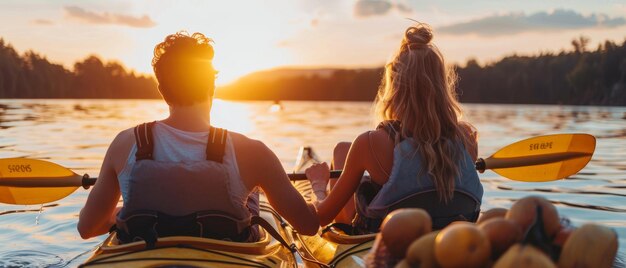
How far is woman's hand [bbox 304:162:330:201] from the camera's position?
478 cm

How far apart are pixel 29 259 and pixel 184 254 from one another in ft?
10.2

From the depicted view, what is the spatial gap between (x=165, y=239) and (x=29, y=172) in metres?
2.67

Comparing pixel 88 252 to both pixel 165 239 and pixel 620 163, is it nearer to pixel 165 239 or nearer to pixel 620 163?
pixel 165 239

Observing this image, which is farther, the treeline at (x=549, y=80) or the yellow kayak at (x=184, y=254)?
the treeline at (x=549, y=80)

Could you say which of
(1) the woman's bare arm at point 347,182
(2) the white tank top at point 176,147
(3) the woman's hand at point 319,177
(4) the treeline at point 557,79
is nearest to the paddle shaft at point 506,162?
(3) the woman's hand at point 319,177

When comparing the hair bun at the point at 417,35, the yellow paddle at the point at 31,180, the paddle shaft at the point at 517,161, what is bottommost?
the yellow paddle at the point at 31,180

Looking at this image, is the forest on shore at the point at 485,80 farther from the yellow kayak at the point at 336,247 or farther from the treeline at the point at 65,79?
the yellow kayak at the point at 336,247

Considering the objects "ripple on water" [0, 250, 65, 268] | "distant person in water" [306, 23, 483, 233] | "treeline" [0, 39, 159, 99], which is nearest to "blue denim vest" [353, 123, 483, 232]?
"distant person in water" [306, 23, 483, 233]

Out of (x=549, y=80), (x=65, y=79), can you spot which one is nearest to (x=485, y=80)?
(x=549, y=80)

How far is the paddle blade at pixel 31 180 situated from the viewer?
17.1ft

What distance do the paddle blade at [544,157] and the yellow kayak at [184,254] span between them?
2670 mm

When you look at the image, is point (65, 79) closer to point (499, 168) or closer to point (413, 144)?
point (499, 168)

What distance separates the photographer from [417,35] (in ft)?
12.8

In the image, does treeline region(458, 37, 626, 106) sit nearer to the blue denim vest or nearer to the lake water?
the lake water
